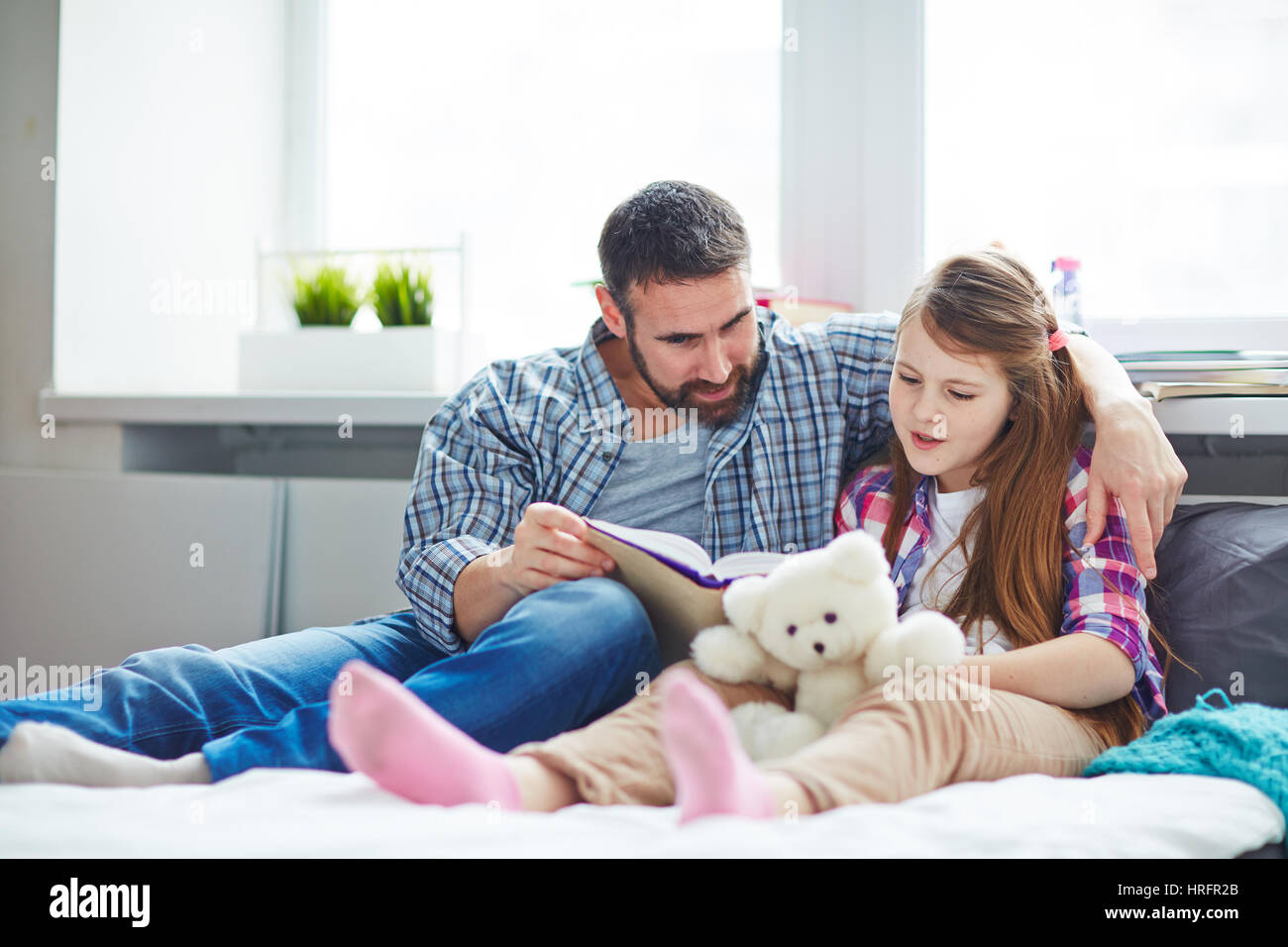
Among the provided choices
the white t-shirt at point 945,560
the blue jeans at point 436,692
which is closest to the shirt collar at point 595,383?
the white t-shirt at point 945,560

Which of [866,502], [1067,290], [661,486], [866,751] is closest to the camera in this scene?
[866,751]

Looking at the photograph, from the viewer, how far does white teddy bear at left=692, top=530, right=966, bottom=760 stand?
828 mm

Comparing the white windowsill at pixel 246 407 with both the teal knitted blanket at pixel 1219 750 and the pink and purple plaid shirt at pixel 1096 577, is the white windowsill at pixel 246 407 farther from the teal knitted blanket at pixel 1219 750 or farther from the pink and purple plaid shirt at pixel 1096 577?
the teal knitted blanket at pixel 1219 750

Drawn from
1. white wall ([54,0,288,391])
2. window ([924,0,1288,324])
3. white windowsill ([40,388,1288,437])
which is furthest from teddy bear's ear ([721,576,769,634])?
white wall ([54,0,288,391])

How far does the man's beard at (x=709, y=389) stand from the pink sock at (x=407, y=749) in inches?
26.9

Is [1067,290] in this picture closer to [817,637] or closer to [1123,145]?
[1123,145]

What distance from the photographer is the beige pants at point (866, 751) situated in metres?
0.75

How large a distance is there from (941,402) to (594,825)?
64 centimetres

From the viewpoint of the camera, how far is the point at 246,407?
1.66m

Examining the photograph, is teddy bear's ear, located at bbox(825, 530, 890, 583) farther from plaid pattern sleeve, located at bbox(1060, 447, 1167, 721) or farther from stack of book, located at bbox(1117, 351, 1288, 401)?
stack of book, located at bbox(1117, 351, 1288, 401)

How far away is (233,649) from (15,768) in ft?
1.09

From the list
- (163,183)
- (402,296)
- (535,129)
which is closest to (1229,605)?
(402,296)
